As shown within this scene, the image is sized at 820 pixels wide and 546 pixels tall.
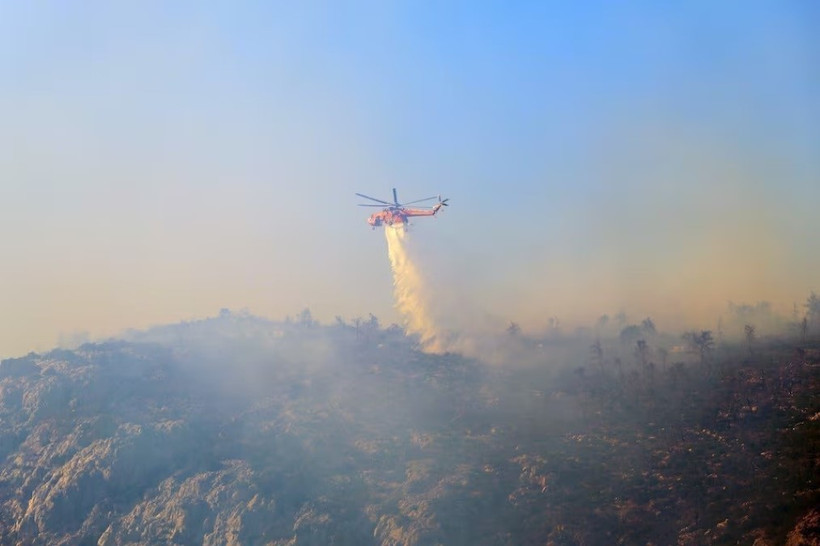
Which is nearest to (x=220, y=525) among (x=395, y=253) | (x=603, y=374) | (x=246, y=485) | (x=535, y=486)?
(x=246, y=485)

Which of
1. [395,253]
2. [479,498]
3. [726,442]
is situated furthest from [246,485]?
[726,442]

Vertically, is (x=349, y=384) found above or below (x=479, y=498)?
above

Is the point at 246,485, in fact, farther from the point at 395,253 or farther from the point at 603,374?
the point at 603,374

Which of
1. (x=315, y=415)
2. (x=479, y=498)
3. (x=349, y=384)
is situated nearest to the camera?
(x=479, y=498)

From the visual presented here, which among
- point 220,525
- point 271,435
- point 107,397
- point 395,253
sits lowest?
point 220,525

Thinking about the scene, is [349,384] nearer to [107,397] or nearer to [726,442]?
[107,397]

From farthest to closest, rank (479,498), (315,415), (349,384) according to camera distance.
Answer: (349,384)
(315,415)
(479,498)

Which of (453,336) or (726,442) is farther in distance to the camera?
(453,336)
